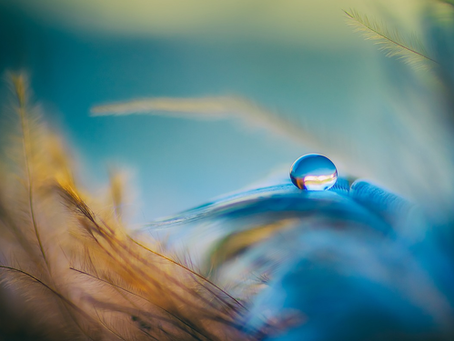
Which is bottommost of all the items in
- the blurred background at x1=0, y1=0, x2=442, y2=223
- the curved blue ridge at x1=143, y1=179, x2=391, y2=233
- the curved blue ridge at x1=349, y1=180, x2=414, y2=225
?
the curved blue ridge at x1=143, y1=179, x2=391, y2=233

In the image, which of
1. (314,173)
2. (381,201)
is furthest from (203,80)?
(381,201)

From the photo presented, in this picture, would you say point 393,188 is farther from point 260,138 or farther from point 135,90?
point 135,90

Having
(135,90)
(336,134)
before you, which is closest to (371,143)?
(336,134)

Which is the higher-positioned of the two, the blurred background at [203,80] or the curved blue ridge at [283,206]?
the blurred background at [203,80]

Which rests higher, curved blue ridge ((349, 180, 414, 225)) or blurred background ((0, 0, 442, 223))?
blurred background ((0, 0, 442, 223))

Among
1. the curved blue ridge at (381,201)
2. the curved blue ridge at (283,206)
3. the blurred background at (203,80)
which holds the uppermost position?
the blurred background at (203,80)

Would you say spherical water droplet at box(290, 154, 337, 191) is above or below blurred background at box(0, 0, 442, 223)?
below
